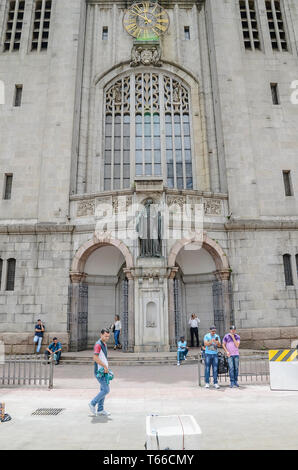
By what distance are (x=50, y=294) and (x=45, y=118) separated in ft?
34.9

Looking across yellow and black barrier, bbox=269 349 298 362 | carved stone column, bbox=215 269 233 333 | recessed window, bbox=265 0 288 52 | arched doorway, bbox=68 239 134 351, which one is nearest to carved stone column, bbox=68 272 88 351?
arched doorway, bbox=68 239 134 351

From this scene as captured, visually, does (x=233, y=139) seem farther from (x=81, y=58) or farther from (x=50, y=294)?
(x=50, y=294)

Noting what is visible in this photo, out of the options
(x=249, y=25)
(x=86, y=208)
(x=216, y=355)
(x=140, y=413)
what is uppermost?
(x=249, y=25)

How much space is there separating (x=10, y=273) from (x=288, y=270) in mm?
14671

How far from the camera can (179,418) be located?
3.90 metres

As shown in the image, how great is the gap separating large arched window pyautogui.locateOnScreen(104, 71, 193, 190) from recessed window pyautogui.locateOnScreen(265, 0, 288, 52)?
699 cm

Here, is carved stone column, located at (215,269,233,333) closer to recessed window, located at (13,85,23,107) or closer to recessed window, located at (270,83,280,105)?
recessed window, located at (270,83,280,105)

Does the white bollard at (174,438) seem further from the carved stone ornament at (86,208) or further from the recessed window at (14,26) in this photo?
the recessed window at (14,26)

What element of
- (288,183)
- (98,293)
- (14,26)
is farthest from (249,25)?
(98,293)

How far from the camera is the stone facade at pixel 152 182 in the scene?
16.2 meters

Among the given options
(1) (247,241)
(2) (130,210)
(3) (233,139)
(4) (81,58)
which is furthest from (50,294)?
(4) (81,58)

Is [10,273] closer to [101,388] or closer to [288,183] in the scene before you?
[101,388]

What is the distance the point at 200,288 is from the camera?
19.4 metres

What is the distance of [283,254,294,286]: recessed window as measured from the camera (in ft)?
55.9
